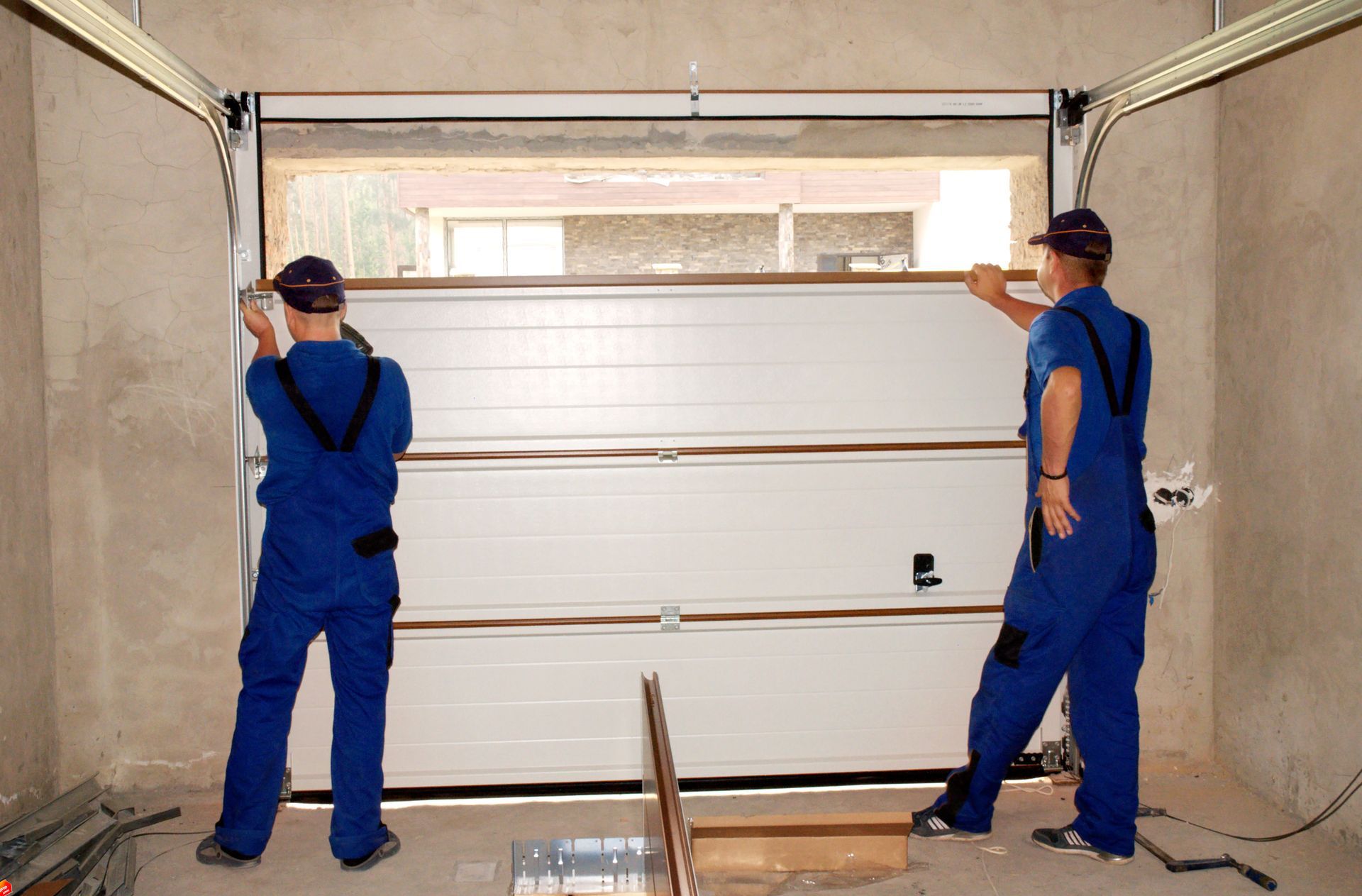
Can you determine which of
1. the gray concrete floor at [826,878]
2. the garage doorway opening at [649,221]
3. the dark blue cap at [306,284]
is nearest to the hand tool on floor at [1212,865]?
the gray concrete floor at [826,878]

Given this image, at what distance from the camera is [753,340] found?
3.77 metres

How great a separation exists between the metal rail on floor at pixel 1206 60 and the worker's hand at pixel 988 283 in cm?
45

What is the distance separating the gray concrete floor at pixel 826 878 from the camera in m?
3.06

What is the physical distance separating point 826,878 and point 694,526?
1364 millimetres

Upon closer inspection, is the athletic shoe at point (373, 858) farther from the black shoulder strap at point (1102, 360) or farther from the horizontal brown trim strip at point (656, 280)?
the black shoulder strap at point (1102, 360)

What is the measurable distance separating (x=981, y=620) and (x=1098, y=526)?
3.29ft

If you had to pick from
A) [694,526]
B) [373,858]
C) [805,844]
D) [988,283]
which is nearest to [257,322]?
[694,526]

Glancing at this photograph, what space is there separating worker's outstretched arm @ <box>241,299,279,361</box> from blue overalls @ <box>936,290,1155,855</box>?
263 cm

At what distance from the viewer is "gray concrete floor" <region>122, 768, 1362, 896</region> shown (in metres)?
3.06

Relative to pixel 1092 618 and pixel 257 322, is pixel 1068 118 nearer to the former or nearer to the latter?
pixel 1092 618

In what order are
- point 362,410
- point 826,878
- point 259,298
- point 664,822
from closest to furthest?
1. point 664,822
2. point 362,410
3. point 826,878
4. point 259,298

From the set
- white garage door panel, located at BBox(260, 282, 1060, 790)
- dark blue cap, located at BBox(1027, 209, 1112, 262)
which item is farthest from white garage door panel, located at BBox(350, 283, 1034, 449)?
dark blue cap, located at BBox(1027, 209, 1112, 262)

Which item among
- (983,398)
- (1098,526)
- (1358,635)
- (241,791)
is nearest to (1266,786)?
(1358,635)

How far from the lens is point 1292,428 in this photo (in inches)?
139
